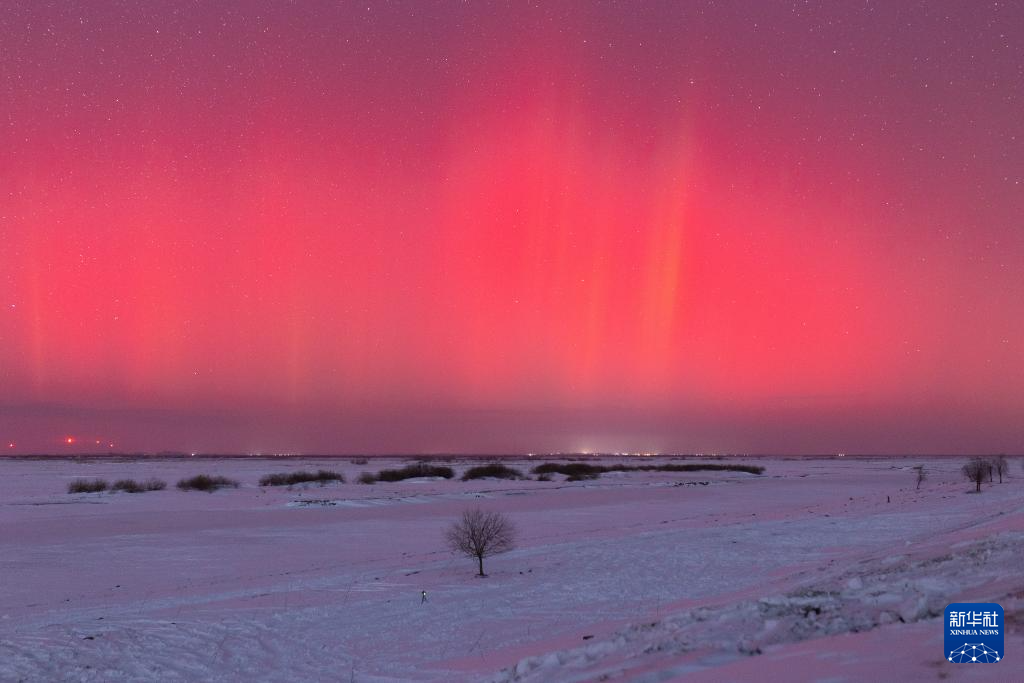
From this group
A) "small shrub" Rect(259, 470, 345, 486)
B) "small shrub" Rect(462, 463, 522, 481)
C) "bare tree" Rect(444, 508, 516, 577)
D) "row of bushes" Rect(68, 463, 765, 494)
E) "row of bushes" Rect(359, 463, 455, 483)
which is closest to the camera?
"bare tree" Rect(444, 508, 516, 577)

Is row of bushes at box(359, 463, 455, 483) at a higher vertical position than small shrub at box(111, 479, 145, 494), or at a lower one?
lower

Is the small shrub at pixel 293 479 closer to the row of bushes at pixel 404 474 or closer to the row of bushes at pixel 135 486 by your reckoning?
the row of bushes at pixel 404 474

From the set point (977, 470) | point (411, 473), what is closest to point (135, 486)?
point (411, 473)

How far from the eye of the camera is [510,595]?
20.2m

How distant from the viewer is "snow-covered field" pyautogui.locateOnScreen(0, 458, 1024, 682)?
977 cm

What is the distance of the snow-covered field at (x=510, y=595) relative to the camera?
32.1 feet

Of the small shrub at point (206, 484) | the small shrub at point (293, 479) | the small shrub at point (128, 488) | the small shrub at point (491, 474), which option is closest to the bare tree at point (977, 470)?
the small shrub at point (491, 474)

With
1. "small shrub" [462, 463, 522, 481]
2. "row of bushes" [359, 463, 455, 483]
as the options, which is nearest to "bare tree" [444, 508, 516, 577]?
"row of bushes" [359, 463, 455, 483]

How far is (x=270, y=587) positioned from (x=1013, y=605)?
1827 centimetres

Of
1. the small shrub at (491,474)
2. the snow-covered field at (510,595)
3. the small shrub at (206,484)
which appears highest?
the snow-covered field at (510,595)

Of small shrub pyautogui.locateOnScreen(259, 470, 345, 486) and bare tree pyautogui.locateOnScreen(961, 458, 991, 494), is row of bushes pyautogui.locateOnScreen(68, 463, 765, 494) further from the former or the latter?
bare tree pyautogui.locateOnScreen(961, 458, 991, 494)

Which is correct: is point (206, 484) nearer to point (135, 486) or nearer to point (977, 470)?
point (135, 486)

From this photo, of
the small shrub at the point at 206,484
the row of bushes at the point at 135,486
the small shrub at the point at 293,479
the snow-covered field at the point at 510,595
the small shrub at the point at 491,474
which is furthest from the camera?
the small shrub at the point at 491,474

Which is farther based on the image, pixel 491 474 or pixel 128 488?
pixel 491 474
